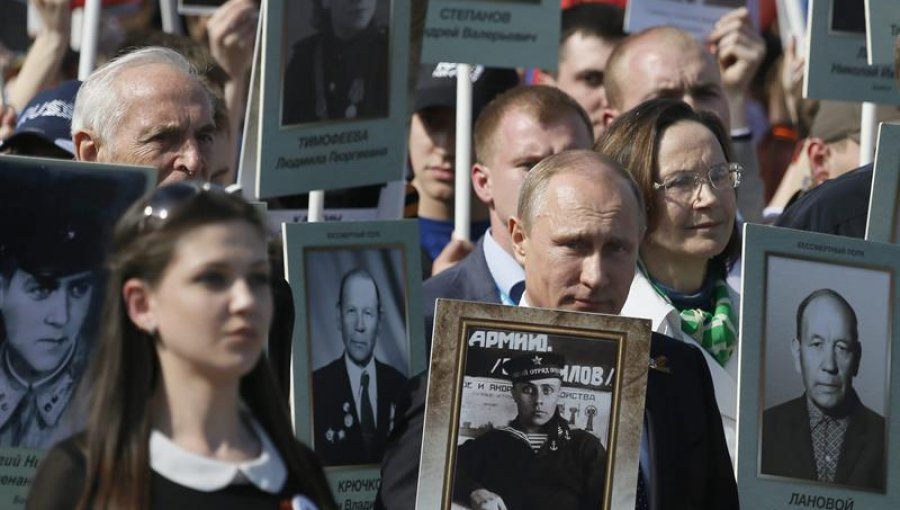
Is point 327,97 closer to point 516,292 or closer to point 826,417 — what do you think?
point 516,292

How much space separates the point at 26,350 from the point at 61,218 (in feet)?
0.89

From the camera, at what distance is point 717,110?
6.46 metres

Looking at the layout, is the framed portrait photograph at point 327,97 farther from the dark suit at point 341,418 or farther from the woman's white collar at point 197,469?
the woman's white collar at point 197,469

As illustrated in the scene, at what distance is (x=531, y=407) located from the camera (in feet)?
12.1

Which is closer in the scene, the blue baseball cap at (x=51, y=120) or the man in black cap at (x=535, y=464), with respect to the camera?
the man in black cap at (x=535, y=464)

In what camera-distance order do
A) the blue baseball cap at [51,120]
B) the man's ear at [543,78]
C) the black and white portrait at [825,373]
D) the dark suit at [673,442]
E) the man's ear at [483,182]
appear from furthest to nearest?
the man's ear at [543,78] < the man's ear at [483,182] < the blue baseball cap at [51,120] < the black and white portrait at [825,373] < the dark suit at [673,442]

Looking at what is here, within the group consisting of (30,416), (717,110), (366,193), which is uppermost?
(717,110)

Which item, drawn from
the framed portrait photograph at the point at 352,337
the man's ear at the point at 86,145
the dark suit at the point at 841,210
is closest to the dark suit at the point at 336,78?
the framed portrait photograph at the point at 352,337

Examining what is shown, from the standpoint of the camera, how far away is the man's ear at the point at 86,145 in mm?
4566

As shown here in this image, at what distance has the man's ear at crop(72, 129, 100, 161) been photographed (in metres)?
4.57

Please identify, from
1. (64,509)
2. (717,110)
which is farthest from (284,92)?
(64,509)

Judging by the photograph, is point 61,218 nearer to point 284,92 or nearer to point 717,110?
point 284,92

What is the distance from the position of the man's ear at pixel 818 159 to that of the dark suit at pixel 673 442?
2.80 metres

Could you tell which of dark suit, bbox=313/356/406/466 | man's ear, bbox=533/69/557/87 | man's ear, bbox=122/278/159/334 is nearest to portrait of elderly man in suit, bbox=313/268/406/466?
dark suit, bbox=313/356/406/466
